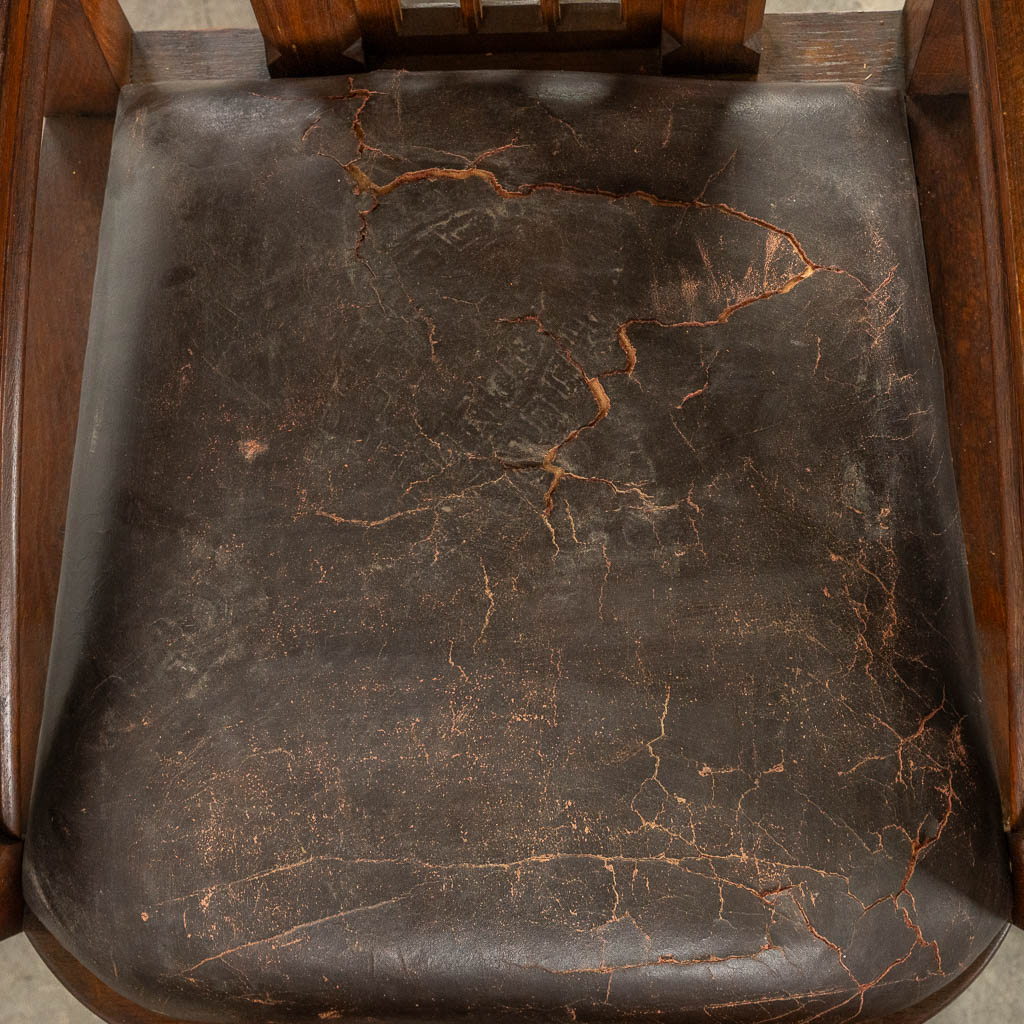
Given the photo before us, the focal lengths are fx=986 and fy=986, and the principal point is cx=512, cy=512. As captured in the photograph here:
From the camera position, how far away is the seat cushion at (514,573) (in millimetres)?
887

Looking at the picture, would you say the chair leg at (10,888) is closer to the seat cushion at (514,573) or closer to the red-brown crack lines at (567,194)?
the seat cushion at (514,573)

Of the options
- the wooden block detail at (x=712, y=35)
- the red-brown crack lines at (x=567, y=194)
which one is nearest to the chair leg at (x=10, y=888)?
the red-brown crack lines at (x=567, y=194)

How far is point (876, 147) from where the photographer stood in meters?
1.03

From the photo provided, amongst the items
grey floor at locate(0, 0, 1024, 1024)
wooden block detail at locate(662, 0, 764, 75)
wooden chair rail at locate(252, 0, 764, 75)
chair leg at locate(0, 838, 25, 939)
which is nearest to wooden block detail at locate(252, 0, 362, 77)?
wooden chair rail at locate(252, 0, 764, 75)

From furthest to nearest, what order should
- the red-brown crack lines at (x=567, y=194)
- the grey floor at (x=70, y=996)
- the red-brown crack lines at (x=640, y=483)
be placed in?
1. the grey floor at (x=70, y=996)
2. the red-brown crack lines at (x=567, y=194)
3. the red-brown crack lines at (x=640, y=483)

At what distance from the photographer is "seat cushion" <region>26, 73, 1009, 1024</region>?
887mm

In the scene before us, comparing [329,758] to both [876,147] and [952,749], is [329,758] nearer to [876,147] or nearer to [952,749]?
[952,749]

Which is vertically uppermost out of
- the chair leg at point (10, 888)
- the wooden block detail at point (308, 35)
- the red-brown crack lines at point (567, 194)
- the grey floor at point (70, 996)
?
the wooden block detail at point (308, 35)

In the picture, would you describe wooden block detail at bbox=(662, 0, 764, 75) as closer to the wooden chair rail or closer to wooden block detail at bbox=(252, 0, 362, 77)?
the wooden chair rail

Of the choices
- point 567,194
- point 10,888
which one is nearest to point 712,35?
point 567,194

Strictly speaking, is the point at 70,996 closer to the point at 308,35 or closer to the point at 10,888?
the point at 10,888

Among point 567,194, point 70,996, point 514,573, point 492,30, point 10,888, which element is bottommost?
point 70,996

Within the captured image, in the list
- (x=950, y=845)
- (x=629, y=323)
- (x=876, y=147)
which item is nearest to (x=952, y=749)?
(x=950, y=845)

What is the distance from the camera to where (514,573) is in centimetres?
96
